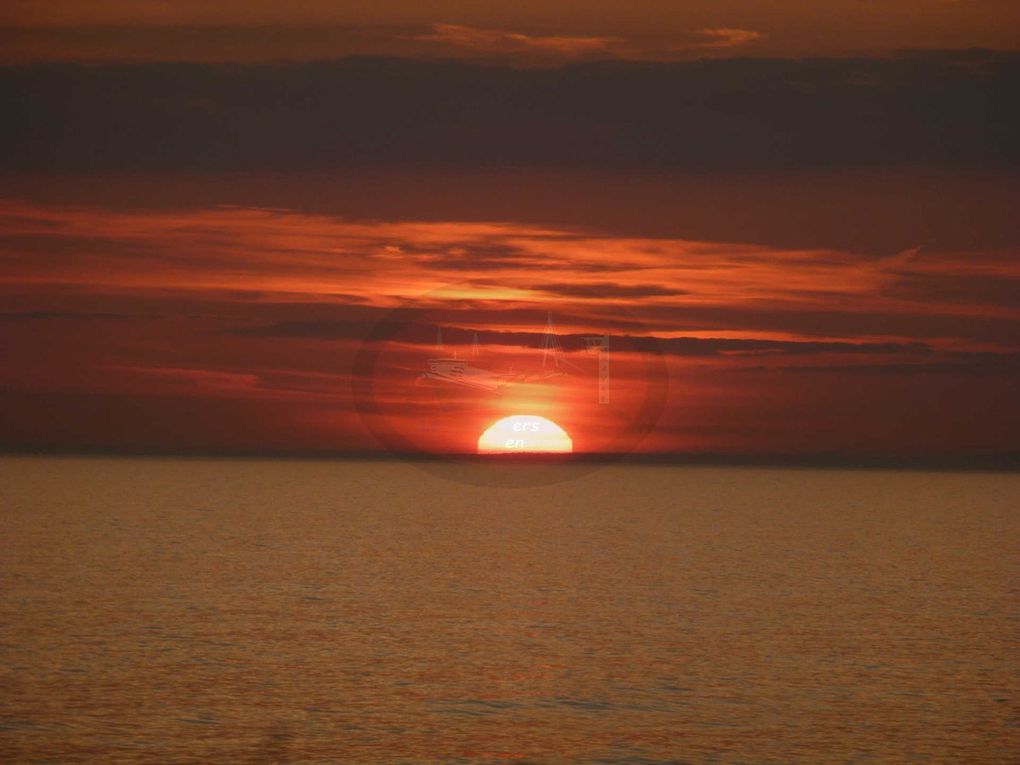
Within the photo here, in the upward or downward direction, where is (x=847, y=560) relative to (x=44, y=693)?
upward

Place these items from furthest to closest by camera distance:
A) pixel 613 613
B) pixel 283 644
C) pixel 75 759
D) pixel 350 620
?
pixel 613 613, pixel 350 620, pixel 283 644, pixel 75 759

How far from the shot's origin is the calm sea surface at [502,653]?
2662 centimetres

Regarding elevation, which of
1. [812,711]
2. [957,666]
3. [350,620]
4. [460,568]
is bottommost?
[812,711]

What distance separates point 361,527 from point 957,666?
72.7 m

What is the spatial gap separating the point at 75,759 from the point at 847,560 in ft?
181

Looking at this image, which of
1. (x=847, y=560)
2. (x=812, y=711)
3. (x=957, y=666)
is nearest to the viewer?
(x=812, y=711)

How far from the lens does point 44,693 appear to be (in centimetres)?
3030

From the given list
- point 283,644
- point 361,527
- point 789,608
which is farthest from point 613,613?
point 361,527

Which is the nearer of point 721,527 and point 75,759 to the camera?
point 75,759

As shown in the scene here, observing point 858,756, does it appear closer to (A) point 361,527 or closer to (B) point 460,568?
(B) point 460,568

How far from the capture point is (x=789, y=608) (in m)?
49.5

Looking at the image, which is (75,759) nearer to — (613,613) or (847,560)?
(613,613)

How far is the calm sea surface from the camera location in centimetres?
2662

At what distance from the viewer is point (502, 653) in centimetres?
3753
